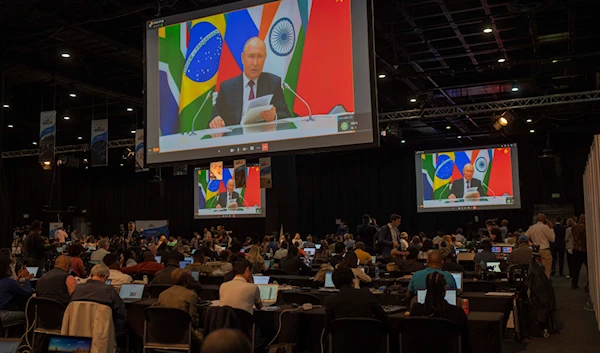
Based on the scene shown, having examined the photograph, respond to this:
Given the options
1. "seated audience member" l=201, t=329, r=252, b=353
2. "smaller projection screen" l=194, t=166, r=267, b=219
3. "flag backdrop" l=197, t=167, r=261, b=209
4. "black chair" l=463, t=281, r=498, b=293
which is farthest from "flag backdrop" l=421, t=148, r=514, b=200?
"seated audience member" l=201, t=329, r=252, b=353

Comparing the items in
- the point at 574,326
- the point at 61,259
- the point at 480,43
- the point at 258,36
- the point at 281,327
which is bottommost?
the point at 574,326

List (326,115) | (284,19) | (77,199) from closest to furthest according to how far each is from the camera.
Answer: (326,115)
(284,19)
(77,199)

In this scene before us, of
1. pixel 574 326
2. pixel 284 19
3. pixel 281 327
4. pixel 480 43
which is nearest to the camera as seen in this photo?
pixel 281 327

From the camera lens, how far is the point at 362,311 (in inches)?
189

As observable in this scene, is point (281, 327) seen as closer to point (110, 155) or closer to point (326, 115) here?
point (326, 115)

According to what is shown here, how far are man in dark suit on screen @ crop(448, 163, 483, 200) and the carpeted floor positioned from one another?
31.6 ft

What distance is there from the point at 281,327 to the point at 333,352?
133 cm

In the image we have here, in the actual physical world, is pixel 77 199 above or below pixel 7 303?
above

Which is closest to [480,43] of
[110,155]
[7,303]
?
[7,303]

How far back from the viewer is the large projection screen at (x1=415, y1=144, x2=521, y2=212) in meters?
19.9

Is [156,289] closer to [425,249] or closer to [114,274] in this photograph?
[114,274]

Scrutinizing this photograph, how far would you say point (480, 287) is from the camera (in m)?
7.14

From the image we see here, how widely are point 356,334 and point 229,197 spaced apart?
19983 mm

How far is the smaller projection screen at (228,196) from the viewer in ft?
77.0
